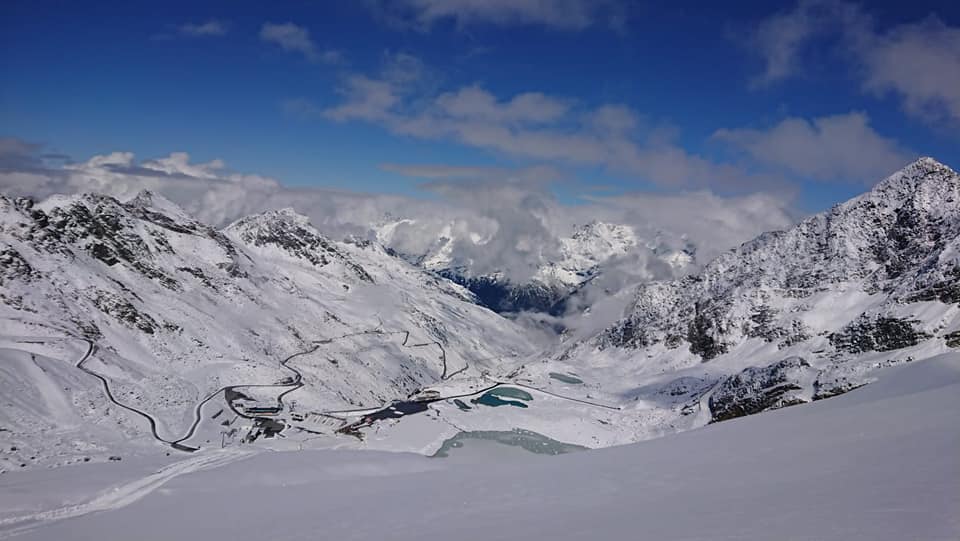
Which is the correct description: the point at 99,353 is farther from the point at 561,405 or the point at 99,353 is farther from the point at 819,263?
the point at 819,263

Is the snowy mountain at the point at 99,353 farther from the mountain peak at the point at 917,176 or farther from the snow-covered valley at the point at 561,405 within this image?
the mountain peak at the point at 917,176

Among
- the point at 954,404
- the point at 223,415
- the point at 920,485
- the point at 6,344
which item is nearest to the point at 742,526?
the point at 920,485

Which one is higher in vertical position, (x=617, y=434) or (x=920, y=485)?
(x=920, y=485)

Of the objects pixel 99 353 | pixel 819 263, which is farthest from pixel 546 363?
pixel 99 353

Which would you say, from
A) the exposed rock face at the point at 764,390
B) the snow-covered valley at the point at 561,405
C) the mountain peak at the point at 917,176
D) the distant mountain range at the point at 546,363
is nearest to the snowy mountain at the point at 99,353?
the distant mountain range at the point at 546,363

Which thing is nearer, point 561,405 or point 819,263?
point 561,405

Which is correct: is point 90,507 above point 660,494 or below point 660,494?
below

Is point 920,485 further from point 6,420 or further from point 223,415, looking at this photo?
point 223,415
